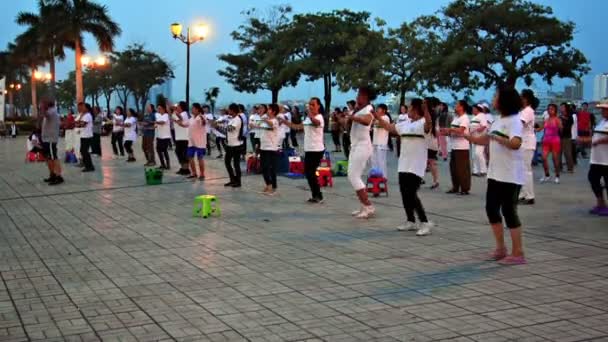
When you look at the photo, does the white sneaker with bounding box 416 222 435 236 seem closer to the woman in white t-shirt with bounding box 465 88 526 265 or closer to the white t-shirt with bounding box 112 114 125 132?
the woman in white t-shirt with bounding box 465 88 526 265

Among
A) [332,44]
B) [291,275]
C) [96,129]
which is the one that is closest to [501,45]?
[332,44]

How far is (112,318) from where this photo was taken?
5121 mm

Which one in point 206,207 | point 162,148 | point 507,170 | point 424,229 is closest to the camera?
point 507,170

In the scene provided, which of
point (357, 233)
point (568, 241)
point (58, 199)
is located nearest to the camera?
point (568, 241)

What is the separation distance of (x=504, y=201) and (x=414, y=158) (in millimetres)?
1683

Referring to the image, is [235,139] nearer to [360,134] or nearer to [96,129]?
[360,134]

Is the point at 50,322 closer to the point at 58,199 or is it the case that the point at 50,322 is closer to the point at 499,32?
the point at 58,199

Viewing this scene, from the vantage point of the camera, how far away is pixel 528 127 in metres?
10.6

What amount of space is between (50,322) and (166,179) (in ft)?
34.2

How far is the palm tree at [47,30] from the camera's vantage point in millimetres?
45781

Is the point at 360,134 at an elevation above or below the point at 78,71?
below

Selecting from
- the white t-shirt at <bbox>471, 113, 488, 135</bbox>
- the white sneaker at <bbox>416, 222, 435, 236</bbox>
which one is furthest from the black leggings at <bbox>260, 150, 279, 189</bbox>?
the white sneaker at <bbox>416, 222, 435, 236</bbox>

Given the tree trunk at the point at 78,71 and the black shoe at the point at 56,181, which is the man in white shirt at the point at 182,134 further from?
the tree trunk at the point at 78,71

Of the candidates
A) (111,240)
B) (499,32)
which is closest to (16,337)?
(111,240)
